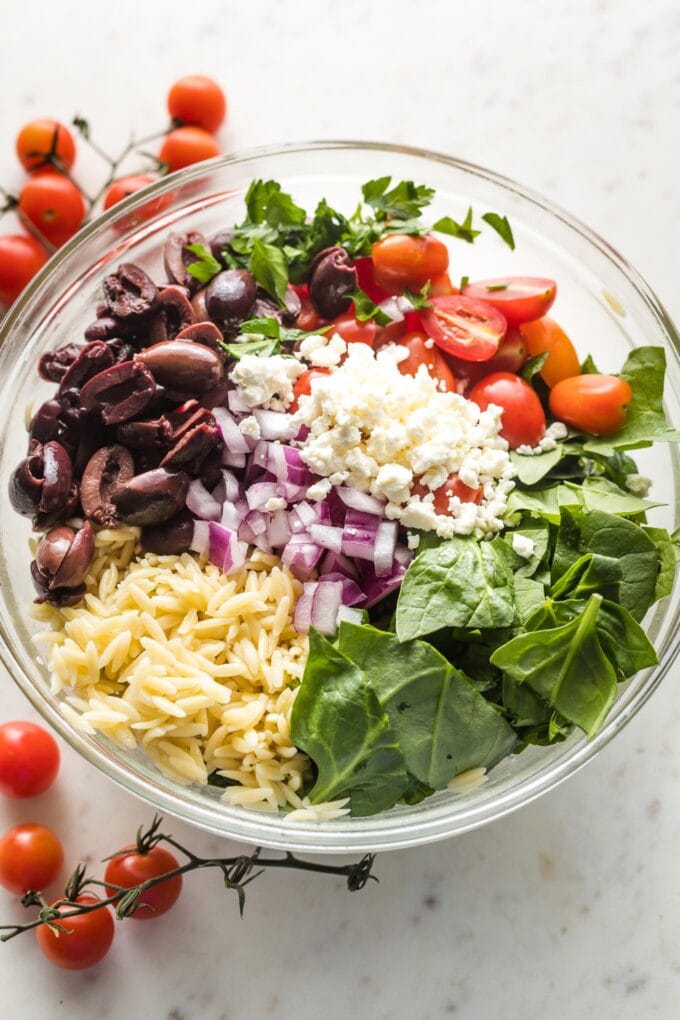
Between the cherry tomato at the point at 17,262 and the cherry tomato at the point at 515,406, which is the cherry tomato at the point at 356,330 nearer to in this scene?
the cherry tomato at the point at 515,406

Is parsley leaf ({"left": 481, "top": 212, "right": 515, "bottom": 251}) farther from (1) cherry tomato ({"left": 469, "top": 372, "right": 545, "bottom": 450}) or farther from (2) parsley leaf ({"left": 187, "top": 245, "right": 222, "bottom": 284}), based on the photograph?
(2) parsley leaf ({"left": 187, "top": 245, "right": 222, "bottom": 284})

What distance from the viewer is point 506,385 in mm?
2266

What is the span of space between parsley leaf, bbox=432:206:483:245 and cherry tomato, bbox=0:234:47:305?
1.07 meters

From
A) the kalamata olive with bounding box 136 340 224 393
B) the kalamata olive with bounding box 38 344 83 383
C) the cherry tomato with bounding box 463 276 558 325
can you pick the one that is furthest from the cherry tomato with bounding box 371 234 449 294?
the kalamata olive with bounding box 38 344 83 383

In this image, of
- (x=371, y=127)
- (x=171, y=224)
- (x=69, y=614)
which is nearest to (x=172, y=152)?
(x=171, y=224)

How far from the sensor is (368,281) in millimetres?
2418

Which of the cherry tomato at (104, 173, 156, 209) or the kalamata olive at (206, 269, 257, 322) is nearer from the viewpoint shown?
the kalamata olive at (206, 269, 257, 322)

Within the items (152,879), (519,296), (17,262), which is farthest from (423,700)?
(17,262)

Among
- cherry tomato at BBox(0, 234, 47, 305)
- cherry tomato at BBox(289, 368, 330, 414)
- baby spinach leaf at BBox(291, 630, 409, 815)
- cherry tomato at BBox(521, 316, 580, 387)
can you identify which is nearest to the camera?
baby spinach leaf at BBox(291, 630, 409, 815)

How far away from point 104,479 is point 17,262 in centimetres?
82

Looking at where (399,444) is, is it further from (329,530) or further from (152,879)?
(152,879)

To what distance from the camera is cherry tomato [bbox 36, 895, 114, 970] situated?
227cm

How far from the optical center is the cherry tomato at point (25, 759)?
235 cm

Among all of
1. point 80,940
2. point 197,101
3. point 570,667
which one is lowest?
point 80,940
